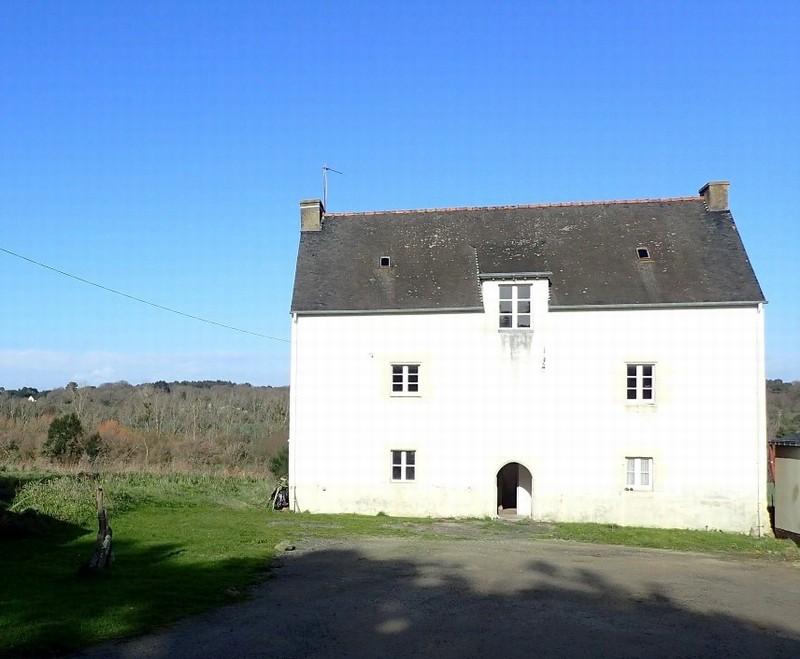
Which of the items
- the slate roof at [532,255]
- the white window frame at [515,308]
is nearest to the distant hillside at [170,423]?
the slate roof at [532,255]

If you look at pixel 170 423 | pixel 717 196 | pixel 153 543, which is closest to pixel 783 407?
pixel 170 423

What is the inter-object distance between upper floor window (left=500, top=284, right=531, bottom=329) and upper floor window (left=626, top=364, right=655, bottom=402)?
3.59m

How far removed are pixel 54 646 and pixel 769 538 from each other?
20400 mm

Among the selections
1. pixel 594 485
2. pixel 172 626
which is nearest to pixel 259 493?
pixel 594 485

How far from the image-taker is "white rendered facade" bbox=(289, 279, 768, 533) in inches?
955

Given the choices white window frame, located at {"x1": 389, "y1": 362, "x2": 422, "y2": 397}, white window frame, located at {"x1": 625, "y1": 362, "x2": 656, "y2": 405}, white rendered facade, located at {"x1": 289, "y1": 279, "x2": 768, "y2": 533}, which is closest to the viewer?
white rendered facade, located at {"x1": 289, "y1": 279, "x2": 768, "y2": 533}

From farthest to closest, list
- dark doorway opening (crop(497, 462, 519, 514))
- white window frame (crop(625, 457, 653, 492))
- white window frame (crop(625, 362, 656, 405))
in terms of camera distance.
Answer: dark doorway opening (crop(497, 462, 519, 514)) < white window frame (crop(625, 362, 656, 405)) < white window frame (crop(625, 457, 653, 492))

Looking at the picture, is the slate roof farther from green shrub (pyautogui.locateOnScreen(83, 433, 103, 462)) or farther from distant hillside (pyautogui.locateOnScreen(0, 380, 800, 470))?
green shrub (pyautogui.locateOnScreen(83, 433, 103, 462))

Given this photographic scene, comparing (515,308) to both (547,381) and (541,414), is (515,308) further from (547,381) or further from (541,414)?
(541,414)

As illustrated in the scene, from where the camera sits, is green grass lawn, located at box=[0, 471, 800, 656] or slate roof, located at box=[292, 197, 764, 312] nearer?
green grass lawn, located at box=[0, 471, 800, 656]

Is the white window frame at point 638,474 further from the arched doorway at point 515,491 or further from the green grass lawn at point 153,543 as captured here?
the arched doorway at point 515,491

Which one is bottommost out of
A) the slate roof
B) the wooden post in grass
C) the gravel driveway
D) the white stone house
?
the gravel driveway

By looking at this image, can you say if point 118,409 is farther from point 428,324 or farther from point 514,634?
point 514,634

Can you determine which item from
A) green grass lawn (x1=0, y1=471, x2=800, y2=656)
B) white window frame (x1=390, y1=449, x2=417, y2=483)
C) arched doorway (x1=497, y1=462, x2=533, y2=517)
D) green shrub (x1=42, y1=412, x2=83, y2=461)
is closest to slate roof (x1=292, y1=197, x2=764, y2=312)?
white window frame (x1=390, y1=449, x2=417, y2=483)
